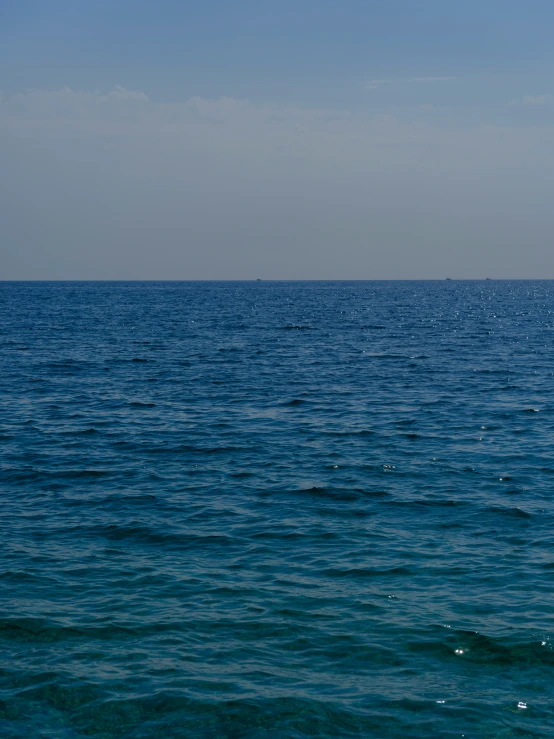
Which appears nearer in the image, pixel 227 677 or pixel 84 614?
pixel 227 677

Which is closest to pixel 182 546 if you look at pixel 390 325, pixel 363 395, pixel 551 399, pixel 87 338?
pixel 363 395

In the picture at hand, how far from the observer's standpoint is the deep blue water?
1336cm

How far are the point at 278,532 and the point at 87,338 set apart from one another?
6255cm

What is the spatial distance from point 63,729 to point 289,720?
383cm

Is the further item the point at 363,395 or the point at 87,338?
the point at 87,338

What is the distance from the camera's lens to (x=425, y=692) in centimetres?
1370

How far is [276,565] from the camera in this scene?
63.0 feet

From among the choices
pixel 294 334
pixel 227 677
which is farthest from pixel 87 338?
pixel 227 677

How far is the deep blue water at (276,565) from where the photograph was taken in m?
13.4

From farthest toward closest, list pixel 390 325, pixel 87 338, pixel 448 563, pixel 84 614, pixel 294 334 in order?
pixel 390 325
pixel 294 334
pixel 87 338
pixel 448 563
pixel 84 614

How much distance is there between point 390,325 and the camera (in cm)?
10569

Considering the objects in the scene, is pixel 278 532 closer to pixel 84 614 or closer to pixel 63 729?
pixel 84 614

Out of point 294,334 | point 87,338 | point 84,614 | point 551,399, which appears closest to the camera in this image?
point 84,614

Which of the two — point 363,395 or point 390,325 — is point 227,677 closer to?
point 363,395
